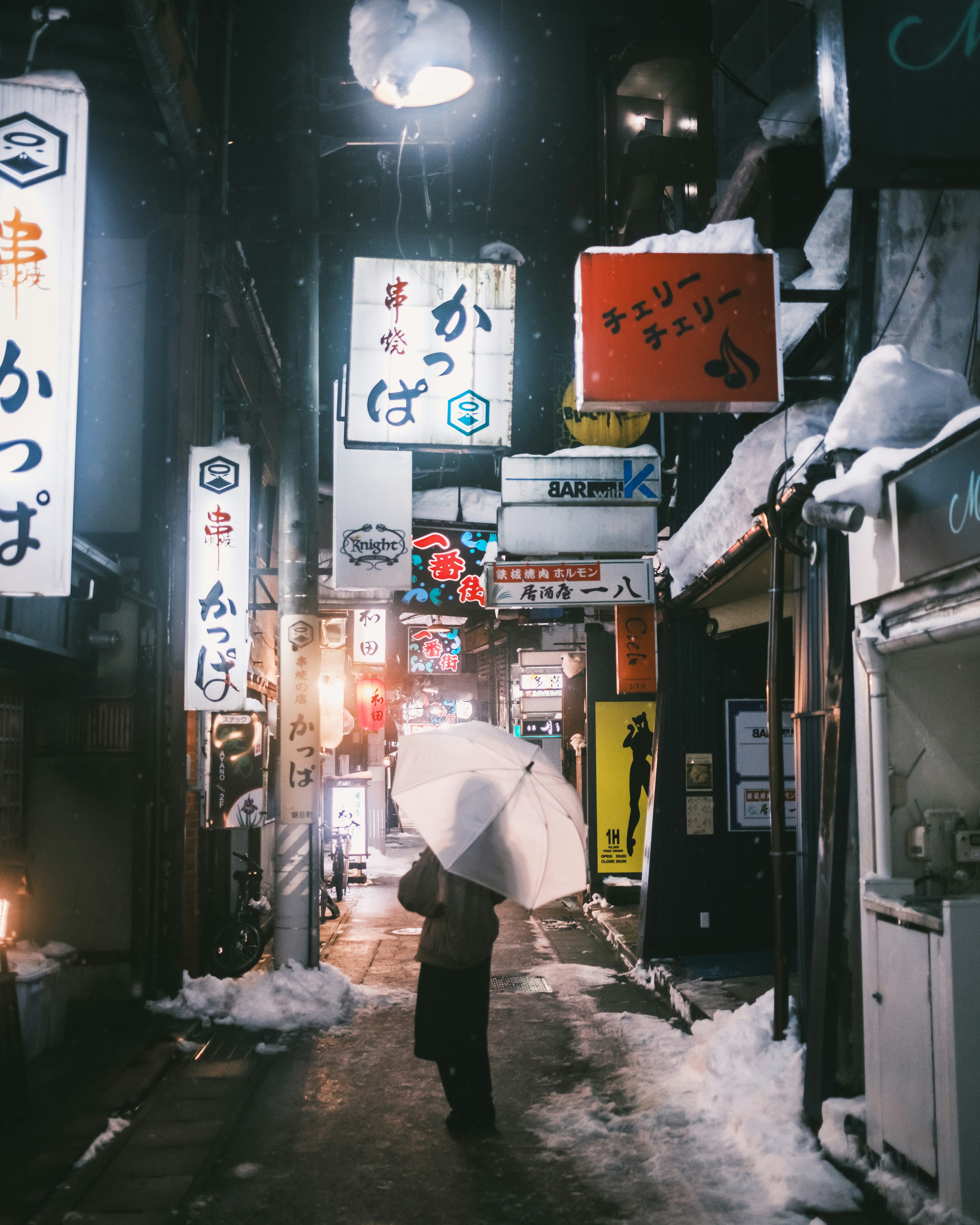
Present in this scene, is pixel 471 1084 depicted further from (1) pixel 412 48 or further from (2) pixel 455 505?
(2) pixel 455 505

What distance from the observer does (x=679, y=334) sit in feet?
23.2

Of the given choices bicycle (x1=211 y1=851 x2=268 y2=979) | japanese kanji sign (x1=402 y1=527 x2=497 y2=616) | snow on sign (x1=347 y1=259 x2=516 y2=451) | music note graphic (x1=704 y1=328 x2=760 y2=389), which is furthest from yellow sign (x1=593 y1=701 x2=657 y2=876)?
music note graphic (x1=704 y1=328 x2=760 y2=389)

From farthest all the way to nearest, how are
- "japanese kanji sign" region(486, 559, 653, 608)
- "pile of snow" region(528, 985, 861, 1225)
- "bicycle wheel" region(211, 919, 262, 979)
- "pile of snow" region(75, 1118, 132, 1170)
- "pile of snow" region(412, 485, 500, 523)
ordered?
"pile of snow" region(412, 485, 500, 523)
"japanese kanji sign" region(486, 559, 653, 608)
"bicycle wheel" region(211, 919, 262, 979)
"pile of snow" region(75, 1118, 132, 1170)
"pile of snow" region(528, 985, 861, 1225)

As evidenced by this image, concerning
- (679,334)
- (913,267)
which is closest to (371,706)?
(679,334)

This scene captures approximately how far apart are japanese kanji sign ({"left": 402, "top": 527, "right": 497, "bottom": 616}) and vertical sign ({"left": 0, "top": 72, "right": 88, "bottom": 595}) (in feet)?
34.8

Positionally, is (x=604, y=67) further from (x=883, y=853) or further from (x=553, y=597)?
(x=883, y=853)

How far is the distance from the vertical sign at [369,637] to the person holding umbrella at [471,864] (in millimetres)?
20236

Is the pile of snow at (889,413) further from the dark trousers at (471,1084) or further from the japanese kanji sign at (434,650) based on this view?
the japanese kanji sign at (434,650)

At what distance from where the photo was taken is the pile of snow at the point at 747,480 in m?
8.38

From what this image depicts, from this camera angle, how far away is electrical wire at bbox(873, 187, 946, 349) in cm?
704

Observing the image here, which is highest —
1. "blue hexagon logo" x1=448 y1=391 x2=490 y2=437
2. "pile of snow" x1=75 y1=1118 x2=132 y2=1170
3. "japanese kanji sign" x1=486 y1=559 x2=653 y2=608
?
"blue hexagon logo" x1=448 y1=391 x2=490 y2=437

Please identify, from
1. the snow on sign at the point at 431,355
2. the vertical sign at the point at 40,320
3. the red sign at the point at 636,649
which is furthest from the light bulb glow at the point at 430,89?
the red sign at the point at 636,649

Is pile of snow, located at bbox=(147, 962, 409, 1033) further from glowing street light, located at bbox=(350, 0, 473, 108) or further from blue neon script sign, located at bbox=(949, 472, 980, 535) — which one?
glowing street light, located at bbox=(350, 0, 473, 108)

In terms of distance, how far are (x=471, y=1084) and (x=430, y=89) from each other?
9188 mm
